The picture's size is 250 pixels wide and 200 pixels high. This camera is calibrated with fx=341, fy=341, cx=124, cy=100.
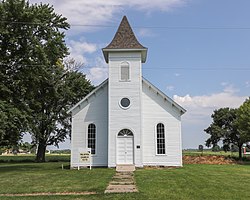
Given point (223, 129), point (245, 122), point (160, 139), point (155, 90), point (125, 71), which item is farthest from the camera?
point (223, 129)

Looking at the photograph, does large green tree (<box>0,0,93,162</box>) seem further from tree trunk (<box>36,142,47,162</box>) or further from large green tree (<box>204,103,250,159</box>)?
large green tree (<box>204,103,250,159</box>)

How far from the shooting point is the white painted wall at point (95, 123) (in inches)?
1009

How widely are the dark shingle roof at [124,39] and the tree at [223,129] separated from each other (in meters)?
32.3

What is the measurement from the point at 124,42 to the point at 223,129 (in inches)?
1348

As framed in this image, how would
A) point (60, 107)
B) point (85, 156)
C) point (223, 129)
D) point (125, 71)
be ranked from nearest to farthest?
1. point (85, 156)
2. point (125, 71)
3. point (60, 107)
4. point (223, 129)

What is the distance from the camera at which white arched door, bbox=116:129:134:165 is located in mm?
24766

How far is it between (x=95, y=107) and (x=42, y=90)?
7.39 m

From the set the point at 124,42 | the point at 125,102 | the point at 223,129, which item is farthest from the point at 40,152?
the point at 223,129

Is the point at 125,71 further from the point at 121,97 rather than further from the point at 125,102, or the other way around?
the point at 125,102

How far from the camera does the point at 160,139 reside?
25891 millimetres

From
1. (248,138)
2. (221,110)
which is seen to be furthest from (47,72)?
(221,110)

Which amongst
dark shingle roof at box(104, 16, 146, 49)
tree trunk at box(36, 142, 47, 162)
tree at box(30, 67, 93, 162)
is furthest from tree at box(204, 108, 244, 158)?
dark shingle roof at box(104, 16, 146, 49)

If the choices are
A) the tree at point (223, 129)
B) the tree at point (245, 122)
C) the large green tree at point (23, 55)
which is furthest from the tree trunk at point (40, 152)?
the tree at point (223, 129)

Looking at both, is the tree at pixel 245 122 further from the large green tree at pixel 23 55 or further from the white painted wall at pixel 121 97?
the large green tree at pixel 23 55
